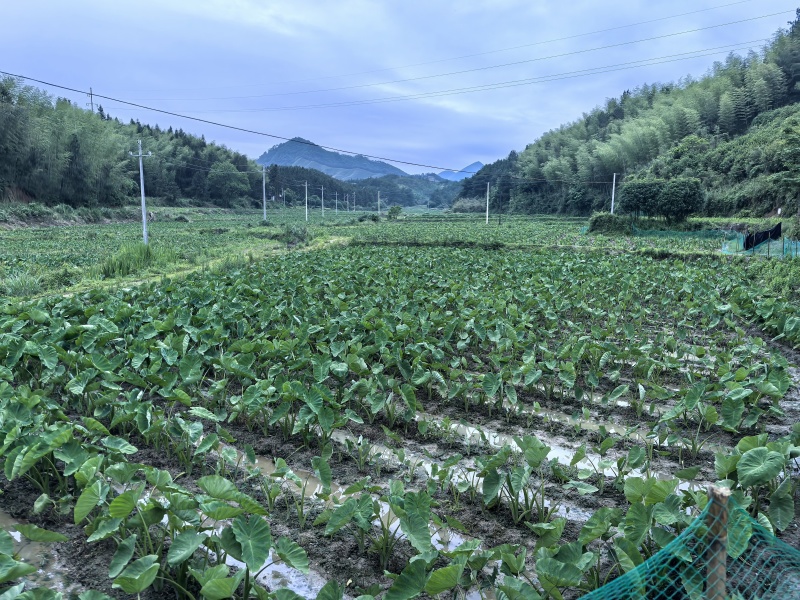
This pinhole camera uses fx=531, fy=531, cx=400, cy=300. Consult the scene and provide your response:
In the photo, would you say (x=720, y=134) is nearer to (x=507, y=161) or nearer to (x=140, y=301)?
(x=140, y=301)

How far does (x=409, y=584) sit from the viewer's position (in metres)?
2.55

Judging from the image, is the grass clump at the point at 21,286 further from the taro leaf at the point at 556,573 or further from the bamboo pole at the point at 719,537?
the bamboo pole at the point at 719,537

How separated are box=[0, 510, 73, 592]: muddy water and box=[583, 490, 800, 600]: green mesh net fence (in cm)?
299

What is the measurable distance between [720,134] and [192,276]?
45157 mm

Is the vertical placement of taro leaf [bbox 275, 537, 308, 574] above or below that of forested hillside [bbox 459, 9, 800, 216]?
below

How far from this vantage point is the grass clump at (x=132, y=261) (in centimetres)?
1401

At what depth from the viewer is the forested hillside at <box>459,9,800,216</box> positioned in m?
32.2

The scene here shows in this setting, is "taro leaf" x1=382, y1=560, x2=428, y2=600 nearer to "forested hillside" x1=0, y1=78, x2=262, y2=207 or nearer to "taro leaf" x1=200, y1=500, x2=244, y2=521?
"taro leaf" x1=200, y1=500, x2=244, y2=521

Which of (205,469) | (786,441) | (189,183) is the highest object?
(189,183)

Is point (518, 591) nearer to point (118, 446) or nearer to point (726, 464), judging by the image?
point (726, 464)

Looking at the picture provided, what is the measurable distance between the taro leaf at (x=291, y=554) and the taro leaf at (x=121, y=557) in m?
0.77

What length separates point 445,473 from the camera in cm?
372

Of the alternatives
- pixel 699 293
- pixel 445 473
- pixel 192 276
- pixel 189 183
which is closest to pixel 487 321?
pixel 445 473

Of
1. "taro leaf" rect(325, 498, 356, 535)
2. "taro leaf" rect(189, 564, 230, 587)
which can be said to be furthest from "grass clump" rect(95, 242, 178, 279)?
"taro leaf" rect(189, 564, 230, 587)
